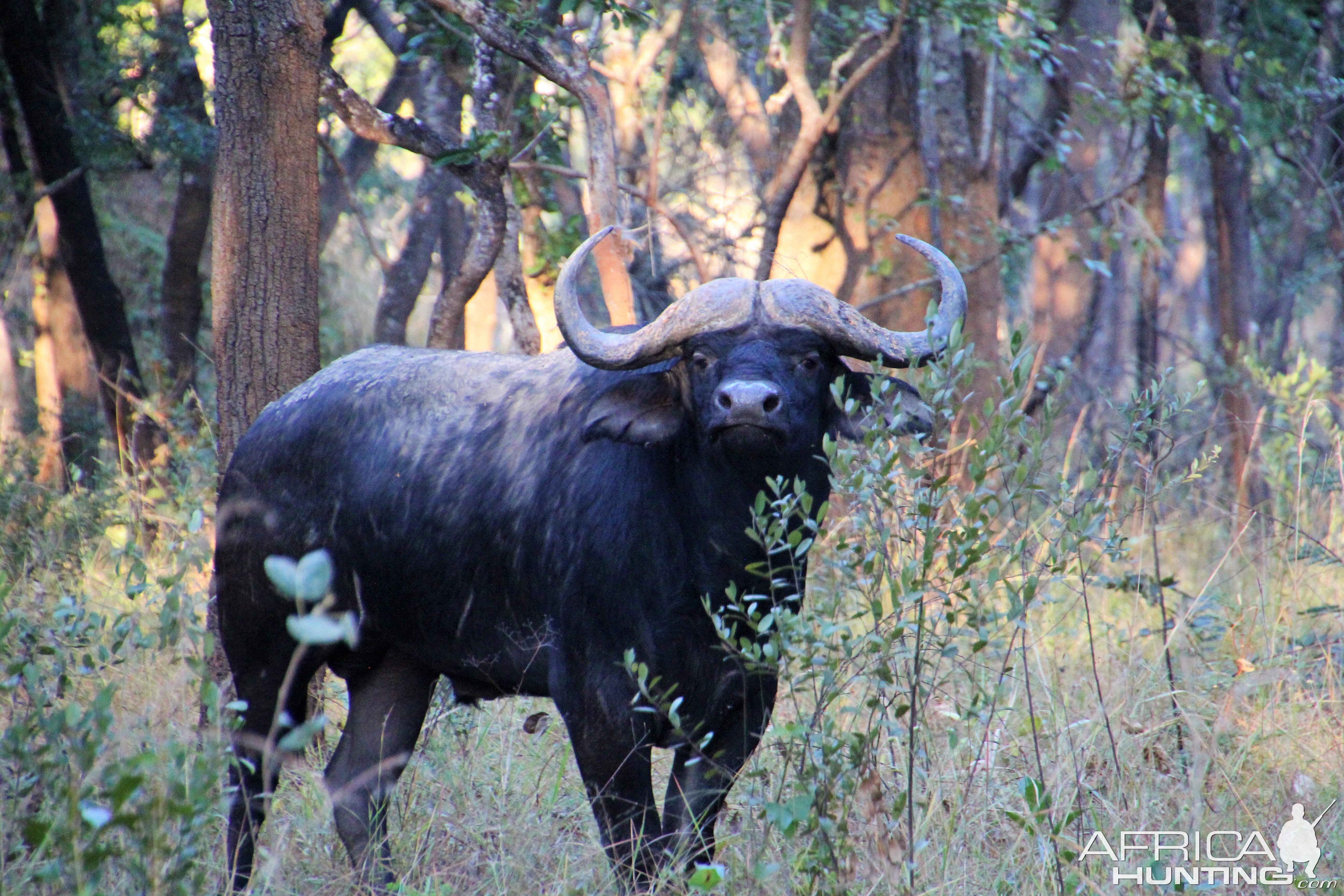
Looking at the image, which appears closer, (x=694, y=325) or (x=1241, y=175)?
(x=694, y=325)

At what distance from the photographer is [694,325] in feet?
10.8

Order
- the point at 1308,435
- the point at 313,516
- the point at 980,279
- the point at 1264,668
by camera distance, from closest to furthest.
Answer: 1. the point at 313,516
2. the point at 1264,668
3. the point at 1308,435
4. the point at 980,279

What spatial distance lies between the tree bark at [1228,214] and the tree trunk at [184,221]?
6.54 m

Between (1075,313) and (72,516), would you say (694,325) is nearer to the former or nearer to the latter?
(72,516)

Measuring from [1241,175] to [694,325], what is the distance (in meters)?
6.63

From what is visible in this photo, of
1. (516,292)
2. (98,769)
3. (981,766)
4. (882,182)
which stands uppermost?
(882,182)

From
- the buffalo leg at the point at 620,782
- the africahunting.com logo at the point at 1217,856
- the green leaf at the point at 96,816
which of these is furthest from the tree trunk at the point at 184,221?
the africahunting.com logo at the point at 1217,856

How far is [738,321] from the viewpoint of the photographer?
328 cm

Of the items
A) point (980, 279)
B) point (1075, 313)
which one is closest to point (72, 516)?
point (980, 279)

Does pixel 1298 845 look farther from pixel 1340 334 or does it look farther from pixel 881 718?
pixel 1340 334

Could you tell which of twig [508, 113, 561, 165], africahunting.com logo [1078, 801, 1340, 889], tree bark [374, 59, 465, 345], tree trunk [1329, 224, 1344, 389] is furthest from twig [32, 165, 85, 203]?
tree trunk [1329, 224, 1344, 389]

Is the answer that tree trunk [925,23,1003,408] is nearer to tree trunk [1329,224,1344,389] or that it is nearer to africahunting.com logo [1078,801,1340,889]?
tree trunk [1329,224,1344,389]

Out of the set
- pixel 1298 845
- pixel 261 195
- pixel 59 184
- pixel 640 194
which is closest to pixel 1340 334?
pixel 640 194

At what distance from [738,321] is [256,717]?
191cm
